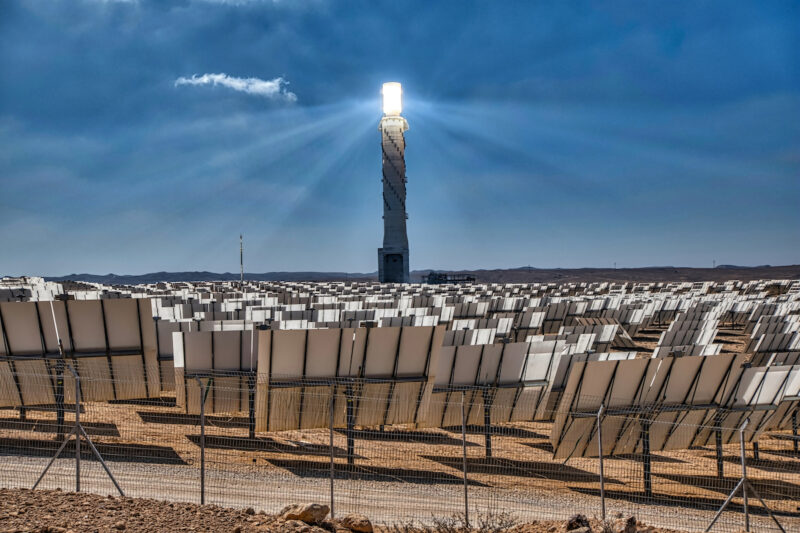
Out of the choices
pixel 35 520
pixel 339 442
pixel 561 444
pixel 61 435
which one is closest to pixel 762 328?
pixel 561 444

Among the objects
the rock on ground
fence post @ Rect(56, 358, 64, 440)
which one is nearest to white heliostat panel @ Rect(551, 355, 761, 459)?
the rock on ground

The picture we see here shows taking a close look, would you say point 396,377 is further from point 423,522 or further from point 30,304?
point 30,304

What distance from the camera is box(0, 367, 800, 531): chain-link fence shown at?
7.55 meters

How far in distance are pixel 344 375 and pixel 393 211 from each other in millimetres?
57400

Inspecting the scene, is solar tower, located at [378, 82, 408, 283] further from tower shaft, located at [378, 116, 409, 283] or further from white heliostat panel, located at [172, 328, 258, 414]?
white heliostat panel, located at [172, 328, 258, 414]

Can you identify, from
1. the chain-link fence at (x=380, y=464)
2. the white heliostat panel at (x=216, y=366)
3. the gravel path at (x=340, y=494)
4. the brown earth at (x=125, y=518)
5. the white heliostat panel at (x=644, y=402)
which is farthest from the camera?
the white heliostat panel at (x=216, y=366)

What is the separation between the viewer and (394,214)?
6612cm

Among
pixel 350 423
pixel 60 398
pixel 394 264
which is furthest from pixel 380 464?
pixel 394 264

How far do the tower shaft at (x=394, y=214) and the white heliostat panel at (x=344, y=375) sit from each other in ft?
184

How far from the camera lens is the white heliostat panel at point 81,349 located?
9.24m

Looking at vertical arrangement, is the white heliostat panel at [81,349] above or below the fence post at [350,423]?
above

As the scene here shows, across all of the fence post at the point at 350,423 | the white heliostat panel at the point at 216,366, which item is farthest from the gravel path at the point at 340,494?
the white heliostat panel at the point at 216,366

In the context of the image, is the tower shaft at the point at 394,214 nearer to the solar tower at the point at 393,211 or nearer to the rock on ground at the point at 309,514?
the solar tower at the point at 393,211

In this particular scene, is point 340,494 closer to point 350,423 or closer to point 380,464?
point 350,423
